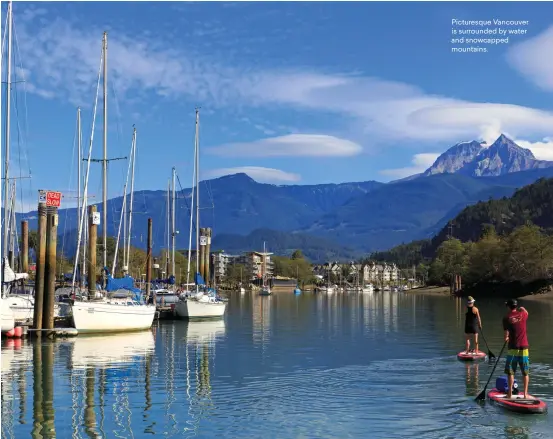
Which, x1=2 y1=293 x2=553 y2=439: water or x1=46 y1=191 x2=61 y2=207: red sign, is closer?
x1=2 y1=293 x2=553 y2=439: water

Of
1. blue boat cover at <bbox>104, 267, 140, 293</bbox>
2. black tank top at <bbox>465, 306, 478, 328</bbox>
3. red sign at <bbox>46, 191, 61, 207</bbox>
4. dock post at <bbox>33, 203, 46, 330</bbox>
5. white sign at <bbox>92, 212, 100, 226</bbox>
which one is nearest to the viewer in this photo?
black tank top at <bbox>465, 306, 478, 328</bbox>

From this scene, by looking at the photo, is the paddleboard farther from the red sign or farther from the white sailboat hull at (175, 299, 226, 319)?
the white sailboat hull at (175, 299, 226, 319)

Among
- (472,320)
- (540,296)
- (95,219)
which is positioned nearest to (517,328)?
(472,320)

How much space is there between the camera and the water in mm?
19234

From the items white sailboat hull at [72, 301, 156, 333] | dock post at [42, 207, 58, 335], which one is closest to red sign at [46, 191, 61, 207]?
dock post at [42, 207, 58, 335]

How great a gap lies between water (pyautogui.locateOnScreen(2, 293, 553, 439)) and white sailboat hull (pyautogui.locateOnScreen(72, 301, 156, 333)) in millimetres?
1163

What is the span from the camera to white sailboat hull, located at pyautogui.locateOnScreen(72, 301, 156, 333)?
42.9 metres

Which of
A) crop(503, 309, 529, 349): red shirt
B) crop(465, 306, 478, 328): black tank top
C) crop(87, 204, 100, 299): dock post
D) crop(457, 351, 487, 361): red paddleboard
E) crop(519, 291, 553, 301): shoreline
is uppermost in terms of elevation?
crop(87, 204, 100, 299): dock post

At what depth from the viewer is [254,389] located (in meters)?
25.3

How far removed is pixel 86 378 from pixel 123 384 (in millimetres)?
2158

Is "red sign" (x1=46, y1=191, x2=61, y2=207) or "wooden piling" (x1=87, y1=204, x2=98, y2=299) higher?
"red sign" (x1=46, y1=191, x2=61, y2=207)

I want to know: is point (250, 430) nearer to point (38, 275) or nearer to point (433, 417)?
point (433, 417)

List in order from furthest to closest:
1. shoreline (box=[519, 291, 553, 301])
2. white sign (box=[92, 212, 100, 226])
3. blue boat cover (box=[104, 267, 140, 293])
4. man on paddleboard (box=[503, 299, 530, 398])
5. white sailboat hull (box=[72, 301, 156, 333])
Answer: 1. shoreline (box=[519, 291, 553, 301])
2. blue boat cover (box=[104, 267, 140, 293])
3. white sign (box=[92, 212, 100, 226])
4. white sailboat hull (box=[72, 301, 156, 333])
5. man on paddleboard (box=[503, 299, 530, 398])

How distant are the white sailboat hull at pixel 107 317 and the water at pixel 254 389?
1.16 m
